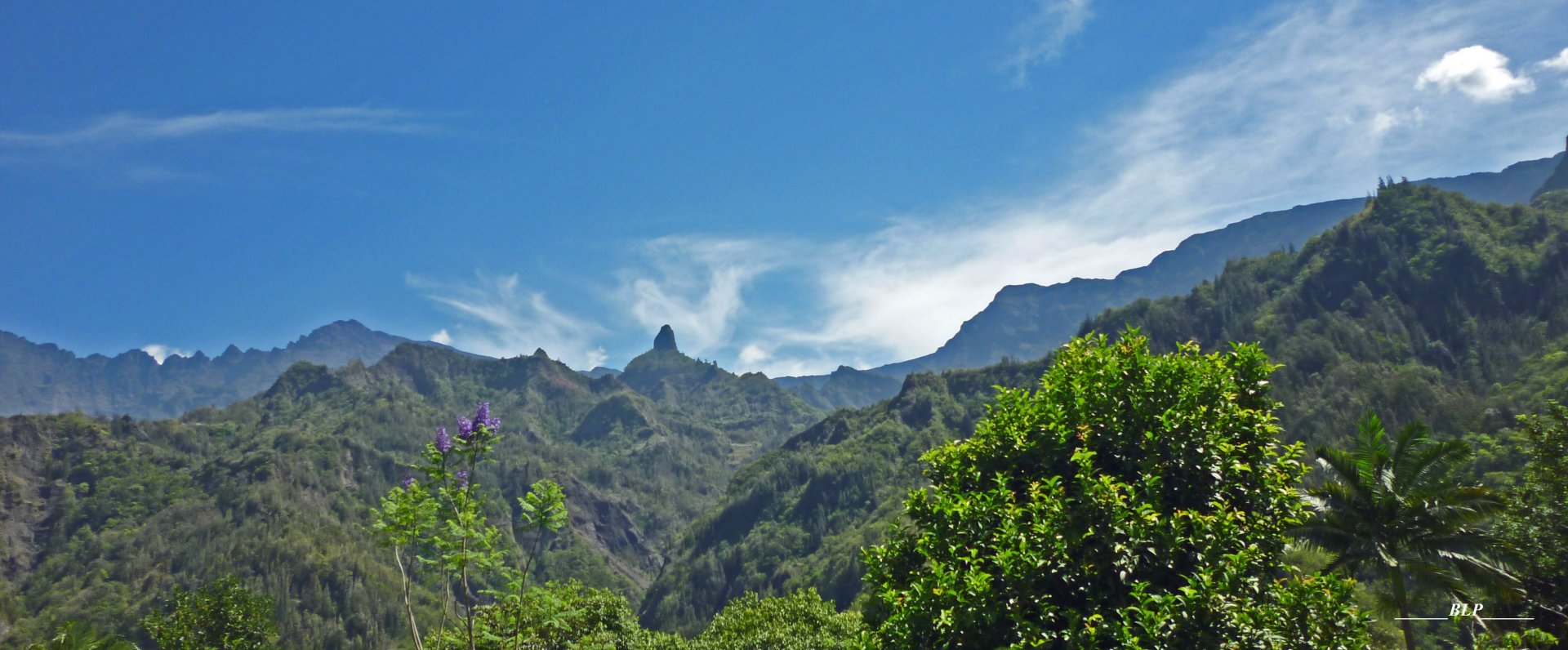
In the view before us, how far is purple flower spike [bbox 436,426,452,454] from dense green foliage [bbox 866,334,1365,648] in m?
8.23

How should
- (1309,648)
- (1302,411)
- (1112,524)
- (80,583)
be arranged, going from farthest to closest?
(80,583), (1302,411), (1112,524), (1309,648)

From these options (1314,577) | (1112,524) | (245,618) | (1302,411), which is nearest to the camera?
(1314,577)

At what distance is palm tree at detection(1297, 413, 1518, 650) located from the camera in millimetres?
21141

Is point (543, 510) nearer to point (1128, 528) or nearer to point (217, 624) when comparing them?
point (1128, 528)

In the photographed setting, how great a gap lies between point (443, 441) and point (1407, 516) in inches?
997

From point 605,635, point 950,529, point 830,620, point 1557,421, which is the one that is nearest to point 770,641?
point 830,620

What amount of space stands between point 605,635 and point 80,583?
822ft

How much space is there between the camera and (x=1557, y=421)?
2403 centimetres

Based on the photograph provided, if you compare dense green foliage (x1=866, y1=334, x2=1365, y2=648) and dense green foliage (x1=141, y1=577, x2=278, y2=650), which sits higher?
dense green foliage (x1=866, y1=334, x2=1365, y2=648)

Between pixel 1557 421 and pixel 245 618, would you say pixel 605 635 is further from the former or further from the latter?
pixel 1557 421

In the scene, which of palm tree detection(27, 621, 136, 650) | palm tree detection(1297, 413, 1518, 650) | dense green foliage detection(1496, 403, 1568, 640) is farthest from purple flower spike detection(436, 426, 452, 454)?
dense green foliage detection(1496, 403, 1568, 640)

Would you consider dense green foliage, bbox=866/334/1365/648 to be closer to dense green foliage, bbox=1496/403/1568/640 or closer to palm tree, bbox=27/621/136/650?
dense green foliage, bbox=1496/403/1568/640

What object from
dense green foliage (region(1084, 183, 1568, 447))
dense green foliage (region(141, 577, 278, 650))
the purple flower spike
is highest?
the purple flower spike

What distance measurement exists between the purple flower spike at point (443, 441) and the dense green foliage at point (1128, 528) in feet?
27.0
